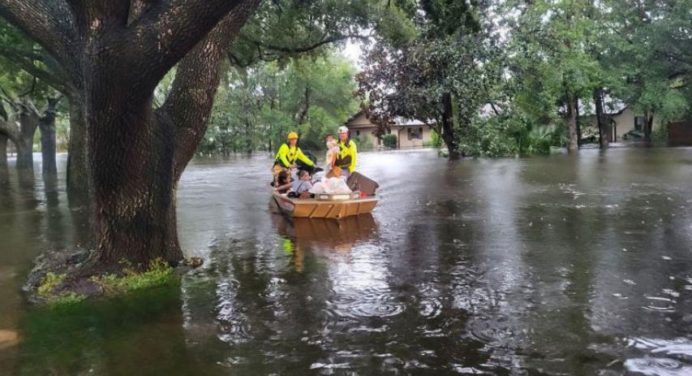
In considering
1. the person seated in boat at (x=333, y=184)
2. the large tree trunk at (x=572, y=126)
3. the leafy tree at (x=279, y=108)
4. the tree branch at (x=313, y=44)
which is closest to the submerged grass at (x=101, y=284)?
the person seated in boat at (x=333, y=184)

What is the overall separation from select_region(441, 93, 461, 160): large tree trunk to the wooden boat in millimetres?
17538

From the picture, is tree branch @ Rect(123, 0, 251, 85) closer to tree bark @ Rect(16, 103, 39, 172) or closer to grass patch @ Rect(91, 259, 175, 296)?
grass patch @ Rect(91, 259, 175, 296)

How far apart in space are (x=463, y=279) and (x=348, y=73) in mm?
48407

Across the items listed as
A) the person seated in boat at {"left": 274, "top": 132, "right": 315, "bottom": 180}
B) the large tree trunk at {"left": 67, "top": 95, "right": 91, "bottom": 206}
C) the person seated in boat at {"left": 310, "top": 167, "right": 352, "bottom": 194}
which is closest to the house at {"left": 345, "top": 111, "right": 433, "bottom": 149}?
the large tree trunk at {"left": 67, "top": 95, "right": 91, "bottom": 206}

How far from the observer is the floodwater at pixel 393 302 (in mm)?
4766

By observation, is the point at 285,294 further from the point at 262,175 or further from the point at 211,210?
the point at 262,175

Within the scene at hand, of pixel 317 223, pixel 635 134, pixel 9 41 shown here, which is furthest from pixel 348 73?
pixel 317 223

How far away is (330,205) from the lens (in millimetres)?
11617

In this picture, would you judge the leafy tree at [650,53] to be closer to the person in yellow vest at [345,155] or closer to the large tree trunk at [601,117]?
the large tree trunk at [601,117]

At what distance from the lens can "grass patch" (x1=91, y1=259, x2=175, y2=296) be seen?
22.3ft

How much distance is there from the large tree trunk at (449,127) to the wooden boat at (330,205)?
1754cm

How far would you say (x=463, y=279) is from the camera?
23.2ft

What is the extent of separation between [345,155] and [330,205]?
2086 millimetres

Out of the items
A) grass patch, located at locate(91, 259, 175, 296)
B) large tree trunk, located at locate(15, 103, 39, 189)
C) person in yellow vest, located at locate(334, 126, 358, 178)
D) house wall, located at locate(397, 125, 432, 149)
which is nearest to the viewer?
grass patch, located at locate(91, 259, 175, 296)
